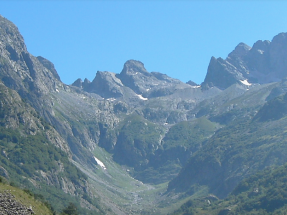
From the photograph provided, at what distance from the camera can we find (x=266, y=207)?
198 metres

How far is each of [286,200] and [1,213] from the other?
511 feet

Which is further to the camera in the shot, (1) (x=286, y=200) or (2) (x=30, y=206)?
(1) (x=286, y=200)

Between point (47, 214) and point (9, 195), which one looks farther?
point (47, 214)

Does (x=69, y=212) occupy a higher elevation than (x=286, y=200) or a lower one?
lower

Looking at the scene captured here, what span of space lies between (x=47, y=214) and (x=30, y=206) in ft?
28.2

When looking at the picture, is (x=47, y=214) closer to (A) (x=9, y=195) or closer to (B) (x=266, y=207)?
(A) (x=9, y=195)

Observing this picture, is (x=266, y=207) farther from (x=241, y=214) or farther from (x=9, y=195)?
(x=9, y=195)

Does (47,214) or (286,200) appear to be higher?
(286,200)

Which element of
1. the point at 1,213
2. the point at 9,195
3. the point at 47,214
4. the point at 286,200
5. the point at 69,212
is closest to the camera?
the point at 1,213

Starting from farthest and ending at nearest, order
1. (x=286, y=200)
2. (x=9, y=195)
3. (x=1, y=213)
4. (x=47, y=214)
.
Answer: (x=286, y=200), (x=47, y=214), (x=9, y=195), (x=1, y=213)

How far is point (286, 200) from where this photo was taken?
631ft

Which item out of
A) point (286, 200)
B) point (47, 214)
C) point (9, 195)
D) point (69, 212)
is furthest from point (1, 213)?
point (286, 200)

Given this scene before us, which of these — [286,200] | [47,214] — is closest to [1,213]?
[47,214]

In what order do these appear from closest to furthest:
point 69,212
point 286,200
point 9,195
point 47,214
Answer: point 9,195, point 47,214, point 69,212, point 286,200
